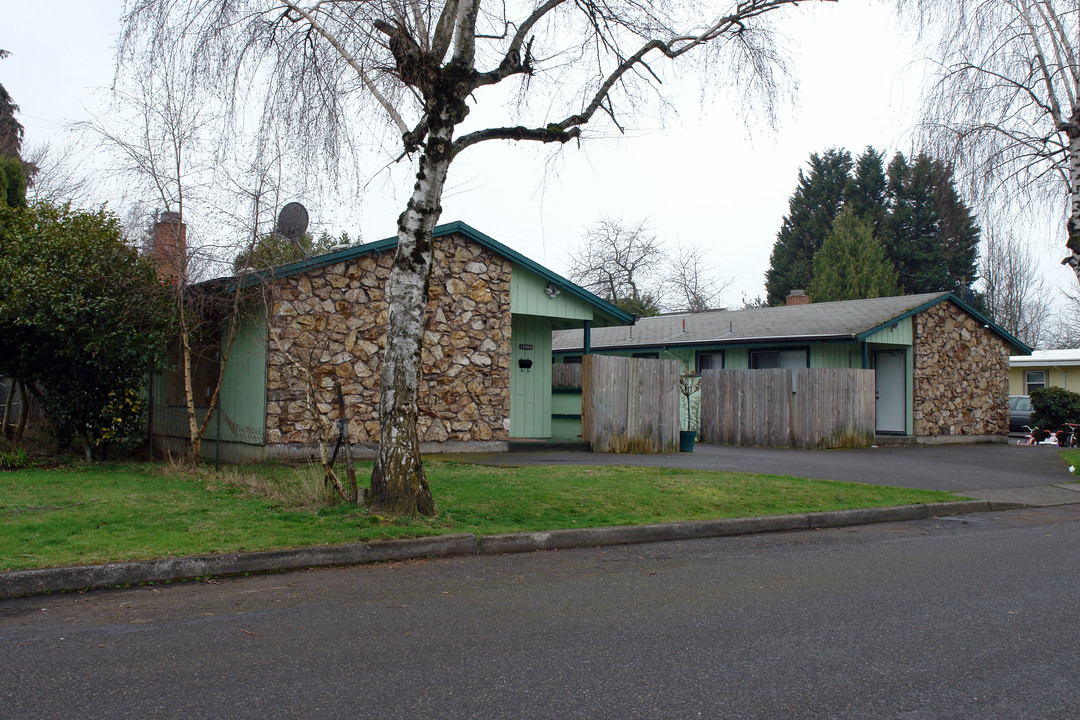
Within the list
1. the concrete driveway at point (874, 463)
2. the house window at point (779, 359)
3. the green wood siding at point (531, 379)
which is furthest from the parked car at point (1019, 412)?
the green wood siding at point (531, 379)

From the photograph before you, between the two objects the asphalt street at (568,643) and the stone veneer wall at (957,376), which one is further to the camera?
the stone veneer wall at (957,376)

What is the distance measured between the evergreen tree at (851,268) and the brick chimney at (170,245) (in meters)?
38.6

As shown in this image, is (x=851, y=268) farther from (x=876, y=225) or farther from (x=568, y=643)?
(x=568, y=643)

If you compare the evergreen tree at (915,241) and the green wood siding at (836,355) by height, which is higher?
the evergreen tree at (915,241)

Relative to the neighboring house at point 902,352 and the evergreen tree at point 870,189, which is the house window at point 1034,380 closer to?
the neighboring house at point 902,352

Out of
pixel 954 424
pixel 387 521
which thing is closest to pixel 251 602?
pixel 387 521

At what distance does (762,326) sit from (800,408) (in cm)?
485

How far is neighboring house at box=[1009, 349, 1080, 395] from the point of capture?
105 feet

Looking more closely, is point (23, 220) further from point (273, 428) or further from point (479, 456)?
point (479, 456)

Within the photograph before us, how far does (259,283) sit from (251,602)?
8603mm

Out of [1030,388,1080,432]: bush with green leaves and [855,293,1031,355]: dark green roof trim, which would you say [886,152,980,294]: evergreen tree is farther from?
[1030,388,1080,432]: bush with green leaves

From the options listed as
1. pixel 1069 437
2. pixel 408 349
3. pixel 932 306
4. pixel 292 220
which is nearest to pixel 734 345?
pixel 932 306

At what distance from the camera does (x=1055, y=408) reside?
23828 mm

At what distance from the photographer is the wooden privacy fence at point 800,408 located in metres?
21.5
